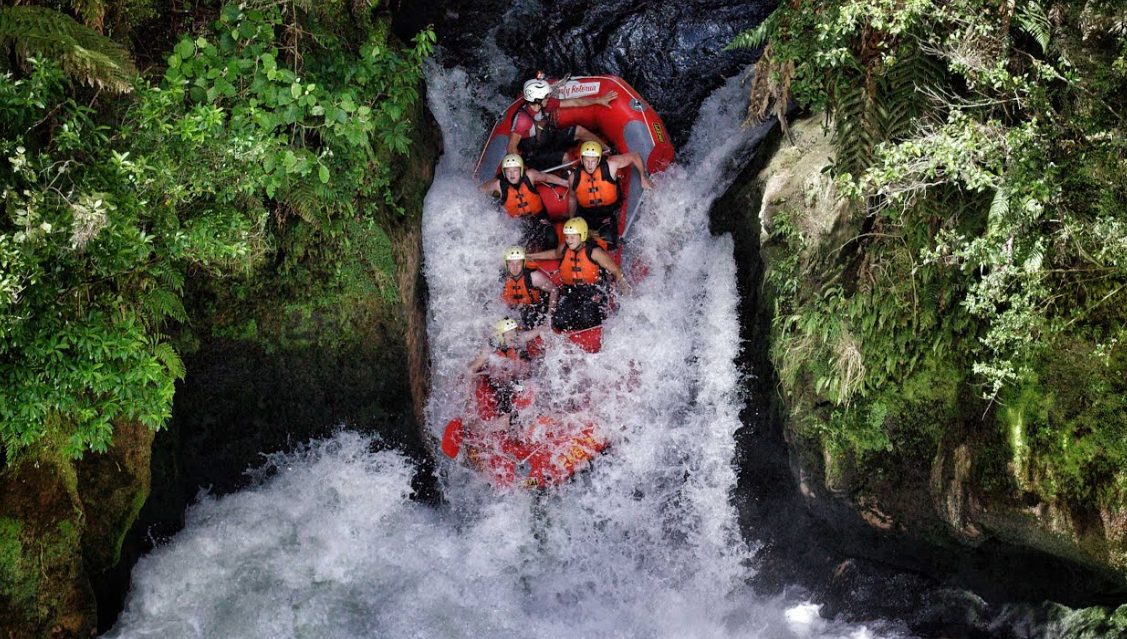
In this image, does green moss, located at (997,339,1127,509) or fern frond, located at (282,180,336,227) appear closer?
green moss, located at (997,339,1127,509)

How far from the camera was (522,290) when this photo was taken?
7855 mm

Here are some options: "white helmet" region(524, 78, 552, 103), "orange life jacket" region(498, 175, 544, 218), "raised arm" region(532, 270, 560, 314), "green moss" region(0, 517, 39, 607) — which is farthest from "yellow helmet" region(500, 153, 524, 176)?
"green moss" region(0, 517, 39, 607)

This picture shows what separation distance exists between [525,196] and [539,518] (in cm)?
298

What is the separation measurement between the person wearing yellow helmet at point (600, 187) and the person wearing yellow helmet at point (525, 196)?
28cm

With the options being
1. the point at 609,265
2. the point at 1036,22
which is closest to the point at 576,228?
the point at 609,265

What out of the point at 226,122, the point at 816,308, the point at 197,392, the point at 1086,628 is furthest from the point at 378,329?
the point at 1086,628

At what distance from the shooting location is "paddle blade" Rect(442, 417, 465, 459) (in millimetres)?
7527

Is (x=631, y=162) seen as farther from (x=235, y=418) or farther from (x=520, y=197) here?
(x=235, y=418)

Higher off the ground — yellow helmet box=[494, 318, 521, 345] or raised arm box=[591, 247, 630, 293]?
raised arm box=[591, 247, 630, 293]

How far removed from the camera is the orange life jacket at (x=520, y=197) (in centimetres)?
805

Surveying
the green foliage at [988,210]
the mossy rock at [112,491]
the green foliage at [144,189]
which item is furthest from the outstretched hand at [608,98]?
the mossy rock at [112,491]

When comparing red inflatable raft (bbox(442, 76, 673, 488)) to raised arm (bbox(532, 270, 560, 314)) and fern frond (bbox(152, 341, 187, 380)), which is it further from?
fern frond (bbox(152, 341, 187, 380))

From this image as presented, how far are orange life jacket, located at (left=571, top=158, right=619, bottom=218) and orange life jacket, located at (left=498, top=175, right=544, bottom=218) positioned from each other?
40 cm

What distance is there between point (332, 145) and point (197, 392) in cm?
244
